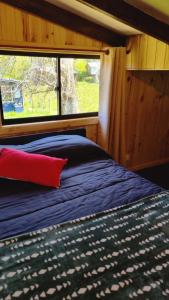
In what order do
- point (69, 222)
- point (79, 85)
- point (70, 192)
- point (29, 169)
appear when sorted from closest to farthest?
point (69, 222), point (70, 192), point (29, 169), point (79, 85)

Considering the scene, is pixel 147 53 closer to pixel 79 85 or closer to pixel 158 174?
pixel 79 85

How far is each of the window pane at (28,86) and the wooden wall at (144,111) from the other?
0.96 meters

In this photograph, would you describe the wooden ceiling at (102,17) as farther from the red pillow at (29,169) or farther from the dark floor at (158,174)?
the dark floor at (158,174)

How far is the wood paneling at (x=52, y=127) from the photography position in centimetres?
252

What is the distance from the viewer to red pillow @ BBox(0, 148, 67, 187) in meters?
1.89

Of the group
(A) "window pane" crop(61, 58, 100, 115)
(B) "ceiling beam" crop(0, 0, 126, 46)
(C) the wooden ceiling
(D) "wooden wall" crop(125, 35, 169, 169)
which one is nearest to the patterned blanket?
(C) the wooden ceiling

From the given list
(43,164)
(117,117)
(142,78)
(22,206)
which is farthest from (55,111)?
(22,206)

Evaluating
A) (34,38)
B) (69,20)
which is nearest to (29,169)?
(34,38)

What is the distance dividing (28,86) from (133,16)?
51.8 inches

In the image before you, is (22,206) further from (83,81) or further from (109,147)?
(83,81)

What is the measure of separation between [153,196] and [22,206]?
3.04ft

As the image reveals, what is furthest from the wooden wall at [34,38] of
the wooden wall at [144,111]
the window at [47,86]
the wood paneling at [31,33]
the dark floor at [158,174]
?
the dark floor at [158,174]

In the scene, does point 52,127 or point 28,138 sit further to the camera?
point 52,127

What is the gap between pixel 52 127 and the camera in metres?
2.77
